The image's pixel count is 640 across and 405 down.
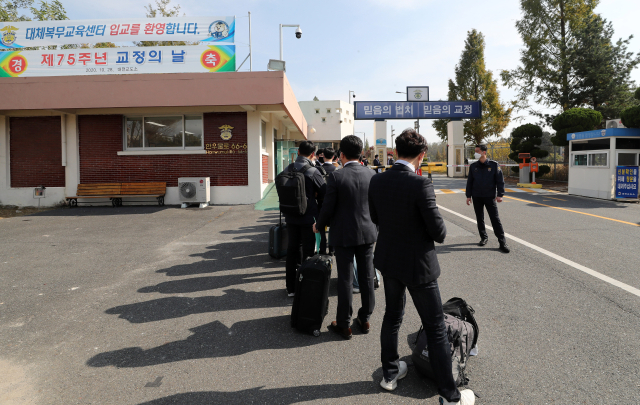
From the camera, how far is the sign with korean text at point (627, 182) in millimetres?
13750

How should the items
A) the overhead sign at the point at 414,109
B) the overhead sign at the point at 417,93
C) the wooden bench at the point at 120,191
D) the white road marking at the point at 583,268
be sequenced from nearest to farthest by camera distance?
the white road marking at the point at 583,268, the wooden bench at the point at 120,191, the overhead sign at the point at 414,109, the overhead sign at the point at 417,93

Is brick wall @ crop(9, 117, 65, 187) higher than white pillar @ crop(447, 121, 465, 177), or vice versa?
white pillar @ crop(447, 121, 465, 177)

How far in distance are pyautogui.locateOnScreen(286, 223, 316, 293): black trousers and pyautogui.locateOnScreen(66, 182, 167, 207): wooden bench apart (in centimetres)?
1037

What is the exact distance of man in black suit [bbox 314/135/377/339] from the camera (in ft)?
12.1

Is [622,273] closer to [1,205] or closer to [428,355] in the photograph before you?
[428,355]

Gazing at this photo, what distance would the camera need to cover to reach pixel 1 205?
14117 mm

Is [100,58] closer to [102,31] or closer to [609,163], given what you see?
[102,31]

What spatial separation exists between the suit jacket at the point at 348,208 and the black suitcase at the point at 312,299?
338 millimetres

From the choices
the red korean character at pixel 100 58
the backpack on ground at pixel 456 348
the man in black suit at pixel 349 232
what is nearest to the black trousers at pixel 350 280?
the man in black suit at pixel 349 232

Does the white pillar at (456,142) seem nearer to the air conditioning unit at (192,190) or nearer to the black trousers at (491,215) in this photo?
the air conditioning unit at (192,190)

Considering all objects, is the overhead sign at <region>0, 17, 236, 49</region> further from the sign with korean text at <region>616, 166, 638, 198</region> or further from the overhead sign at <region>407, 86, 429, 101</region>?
the overhead sign at <region>407, 86, 429, 101</region>

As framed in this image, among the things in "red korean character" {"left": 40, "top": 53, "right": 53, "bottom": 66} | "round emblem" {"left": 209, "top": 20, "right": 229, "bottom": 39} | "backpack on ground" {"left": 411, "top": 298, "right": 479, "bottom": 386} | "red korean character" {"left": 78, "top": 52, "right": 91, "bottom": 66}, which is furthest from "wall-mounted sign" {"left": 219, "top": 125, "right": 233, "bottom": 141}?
"backpack on ground" {"left": 411, "top": 298, "right": 479, "bottom": 386}

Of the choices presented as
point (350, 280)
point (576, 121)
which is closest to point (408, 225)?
point (350, 280)

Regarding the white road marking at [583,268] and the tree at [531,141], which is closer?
the white road marking at [583,268]
